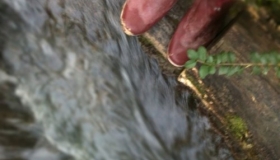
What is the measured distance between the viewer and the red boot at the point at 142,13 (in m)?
1.75

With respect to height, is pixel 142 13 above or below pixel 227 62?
above

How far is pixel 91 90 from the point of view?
1981 millimetres

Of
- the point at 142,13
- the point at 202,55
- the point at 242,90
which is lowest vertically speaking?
the point at 242,90

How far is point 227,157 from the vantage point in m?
1.98

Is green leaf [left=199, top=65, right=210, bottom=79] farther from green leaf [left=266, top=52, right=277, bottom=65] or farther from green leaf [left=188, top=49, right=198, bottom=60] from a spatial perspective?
green leaf [left=266, top=52, right=277, bottom=65]

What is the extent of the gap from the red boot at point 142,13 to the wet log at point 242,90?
152 millimetres

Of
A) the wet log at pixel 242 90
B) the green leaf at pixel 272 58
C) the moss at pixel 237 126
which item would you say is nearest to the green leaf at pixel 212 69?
the green leaf at pixel 272 58

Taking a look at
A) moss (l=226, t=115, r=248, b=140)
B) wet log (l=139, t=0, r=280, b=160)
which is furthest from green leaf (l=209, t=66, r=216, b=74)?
moss (l=226, t=115, r=248, b=140)

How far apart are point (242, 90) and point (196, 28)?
0.29m

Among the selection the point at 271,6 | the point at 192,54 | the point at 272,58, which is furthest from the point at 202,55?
the point at 271,6

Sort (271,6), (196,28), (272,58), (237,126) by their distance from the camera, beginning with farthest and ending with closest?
(237,126), (196,28), (271,6), (272,58)

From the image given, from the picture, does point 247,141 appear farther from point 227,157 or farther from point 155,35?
point 155,35

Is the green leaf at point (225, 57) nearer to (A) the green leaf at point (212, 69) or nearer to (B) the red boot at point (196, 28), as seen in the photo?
(A) the green leaf at point (212, 69)

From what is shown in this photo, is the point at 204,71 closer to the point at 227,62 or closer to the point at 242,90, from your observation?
the point at 227,62
